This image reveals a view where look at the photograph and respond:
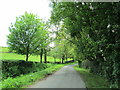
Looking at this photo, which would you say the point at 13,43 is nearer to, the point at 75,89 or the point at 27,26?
the point at 27,26

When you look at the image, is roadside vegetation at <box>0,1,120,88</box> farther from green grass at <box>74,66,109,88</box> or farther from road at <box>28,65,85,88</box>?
road at <box>28,65,85,88</box>

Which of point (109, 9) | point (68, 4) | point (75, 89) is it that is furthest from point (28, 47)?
point (109, 9)

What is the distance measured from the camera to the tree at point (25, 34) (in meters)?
16.3

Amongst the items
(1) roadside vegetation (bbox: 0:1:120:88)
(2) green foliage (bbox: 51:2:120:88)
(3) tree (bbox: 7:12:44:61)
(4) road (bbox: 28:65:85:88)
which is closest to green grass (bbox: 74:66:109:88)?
(1) roadside vegetation (bbox: 0:1:120:88)

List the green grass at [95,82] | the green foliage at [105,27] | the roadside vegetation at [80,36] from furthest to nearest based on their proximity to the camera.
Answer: the green grass at [95,82], the roadside vegetation at [80,36], the green foliage at [105,27]

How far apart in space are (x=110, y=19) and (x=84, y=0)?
378 centimetres

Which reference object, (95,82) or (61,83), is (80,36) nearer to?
(95,82)

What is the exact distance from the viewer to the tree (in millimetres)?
16344

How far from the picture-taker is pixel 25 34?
1656cm

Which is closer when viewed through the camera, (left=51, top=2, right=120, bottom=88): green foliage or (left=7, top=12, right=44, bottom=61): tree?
(left=51, top=2, right=120, bottom=88): green foliage

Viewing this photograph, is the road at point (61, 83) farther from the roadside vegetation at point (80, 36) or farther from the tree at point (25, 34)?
the tree at point (25, 34)

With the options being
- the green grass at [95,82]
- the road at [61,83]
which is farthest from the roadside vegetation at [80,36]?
the road at [61,83]

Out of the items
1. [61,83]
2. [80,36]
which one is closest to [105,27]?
[61,83]

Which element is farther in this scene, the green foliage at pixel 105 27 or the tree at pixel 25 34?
the tree at pixel 25 34
